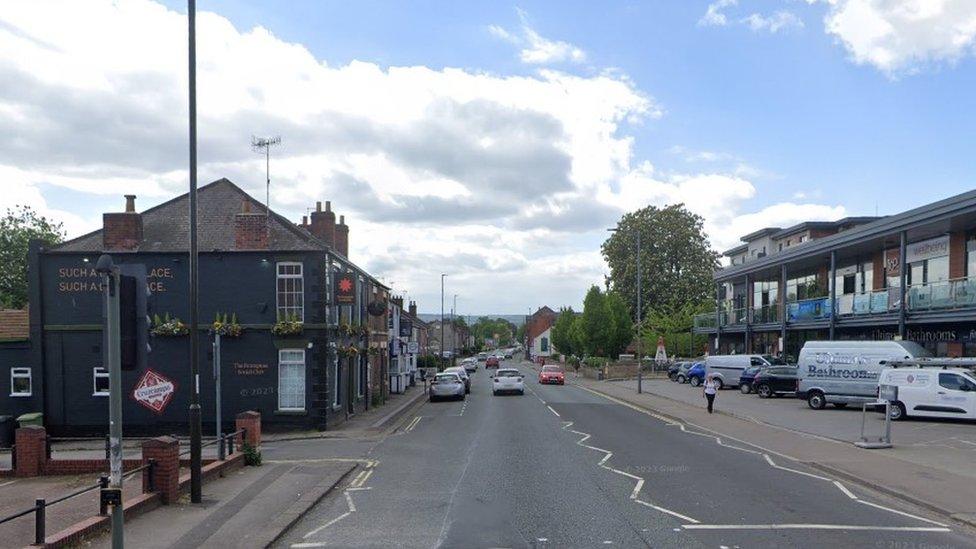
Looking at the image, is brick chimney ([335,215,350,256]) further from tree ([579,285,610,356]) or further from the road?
tree ([579,285,610,356])

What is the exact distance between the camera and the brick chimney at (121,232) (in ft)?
94.1

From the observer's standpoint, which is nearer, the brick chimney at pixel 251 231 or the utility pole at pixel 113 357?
the utility pole at pixel 113 357

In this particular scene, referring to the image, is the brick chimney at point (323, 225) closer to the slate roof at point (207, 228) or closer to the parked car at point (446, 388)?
the slate roof at point (207, 228)

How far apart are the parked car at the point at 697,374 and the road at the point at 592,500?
1181 inches

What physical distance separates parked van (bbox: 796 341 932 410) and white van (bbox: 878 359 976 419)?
175cm

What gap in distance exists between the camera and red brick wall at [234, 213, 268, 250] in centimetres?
2848

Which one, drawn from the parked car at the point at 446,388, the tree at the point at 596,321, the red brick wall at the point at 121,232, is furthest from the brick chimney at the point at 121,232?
the tree at the point at 596,321

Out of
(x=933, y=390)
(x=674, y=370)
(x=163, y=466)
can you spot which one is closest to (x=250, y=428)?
(x=163, y=466)

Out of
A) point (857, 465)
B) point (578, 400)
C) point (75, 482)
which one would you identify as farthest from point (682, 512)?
point (578, 400)

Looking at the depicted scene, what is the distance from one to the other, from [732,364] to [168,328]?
102 ft

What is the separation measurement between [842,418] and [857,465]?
13.0m

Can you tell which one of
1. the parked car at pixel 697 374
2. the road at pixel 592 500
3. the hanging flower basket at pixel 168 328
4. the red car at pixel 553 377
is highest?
the hanging flower basket at pixel 168 328

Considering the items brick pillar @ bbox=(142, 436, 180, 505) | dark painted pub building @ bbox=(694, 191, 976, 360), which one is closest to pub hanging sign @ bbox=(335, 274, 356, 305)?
brick pillar @ bbox=(142, 436, 180, 505)

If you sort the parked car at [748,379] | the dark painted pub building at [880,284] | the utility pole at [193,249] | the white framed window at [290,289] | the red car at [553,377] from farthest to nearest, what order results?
1. the red car at [553,377]
2. the parked car at [748,379]
3. the dark painted pub building at [880,284]
4. the white framed window at [290,289]
5. the utility pole at [193,249]
